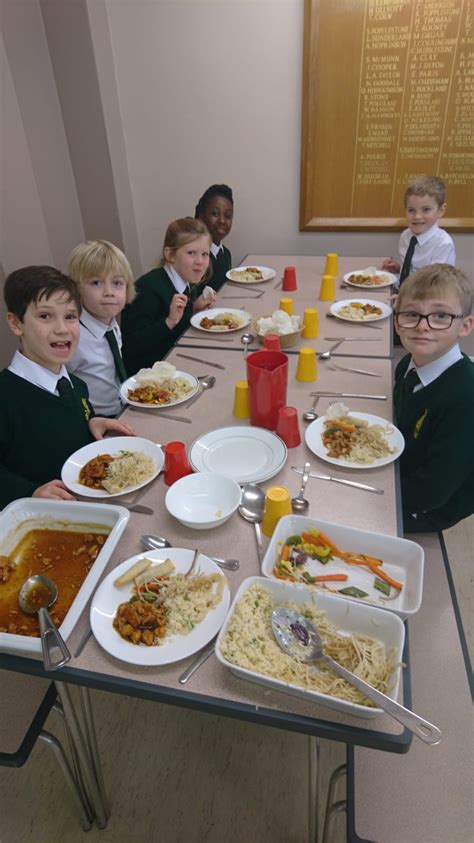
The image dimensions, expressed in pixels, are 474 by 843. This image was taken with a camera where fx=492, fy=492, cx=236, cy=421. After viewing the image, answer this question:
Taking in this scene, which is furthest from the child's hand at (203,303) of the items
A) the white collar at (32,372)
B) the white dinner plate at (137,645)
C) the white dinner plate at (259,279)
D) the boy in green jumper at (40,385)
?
the white dinner plate at (137,645)

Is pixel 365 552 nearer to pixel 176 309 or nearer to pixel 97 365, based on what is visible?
pixel 97 365

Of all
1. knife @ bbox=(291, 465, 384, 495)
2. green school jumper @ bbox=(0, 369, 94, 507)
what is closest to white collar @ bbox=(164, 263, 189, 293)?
green school jumper @ bbox=(0, 369, 94, 507)

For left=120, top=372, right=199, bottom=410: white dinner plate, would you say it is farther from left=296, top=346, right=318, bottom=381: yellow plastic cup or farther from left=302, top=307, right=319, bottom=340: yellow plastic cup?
left=302, top=307, right=319, bottom=340: yellow plastic cup

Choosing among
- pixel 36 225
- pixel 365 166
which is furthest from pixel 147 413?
pixel 365 166

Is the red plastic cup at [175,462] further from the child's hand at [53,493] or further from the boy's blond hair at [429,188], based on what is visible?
the boy's blond hair at [429,188]

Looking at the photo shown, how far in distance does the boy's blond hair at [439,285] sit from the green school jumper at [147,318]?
1335 mm

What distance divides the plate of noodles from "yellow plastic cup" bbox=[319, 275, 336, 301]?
91mm

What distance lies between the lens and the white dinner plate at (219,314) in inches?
93.7

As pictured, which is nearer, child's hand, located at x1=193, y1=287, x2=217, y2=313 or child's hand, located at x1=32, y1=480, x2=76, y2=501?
child's hand, located at x1=32, y1=480, x2=76, y2=501

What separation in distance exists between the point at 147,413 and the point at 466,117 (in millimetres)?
3124

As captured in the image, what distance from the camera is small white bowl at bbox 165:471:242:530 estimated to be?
3.95ft

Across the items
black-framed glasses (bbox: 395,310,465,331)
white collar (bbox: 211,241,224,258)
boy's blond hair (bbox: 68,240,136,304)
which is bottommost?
white collar (bbox: 211,241,224,258)

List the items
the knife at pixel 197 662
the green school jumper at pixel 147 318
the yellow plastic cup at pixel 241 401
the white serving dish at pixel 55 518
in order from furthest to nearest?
the green school jumper at pixel 147 318, the yellow plastic cup at pixel 241 401, the white serving dish at pixel 55 518, the knife at pixel 197 662

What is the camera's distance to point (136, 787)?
1.52 m
